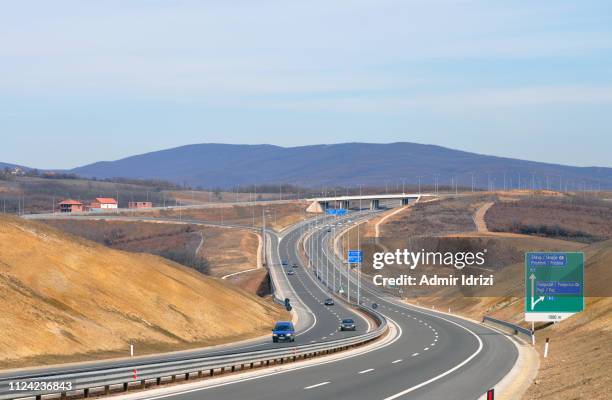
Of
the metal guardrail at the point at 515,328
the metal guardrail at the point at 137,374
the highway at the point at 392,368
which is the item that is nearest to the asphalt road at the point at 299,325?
the highway at the point at 392,368

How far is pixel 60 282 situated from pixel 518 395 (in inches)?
1525

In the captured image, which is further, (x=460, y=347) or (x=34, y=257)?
(x=34, y=257)

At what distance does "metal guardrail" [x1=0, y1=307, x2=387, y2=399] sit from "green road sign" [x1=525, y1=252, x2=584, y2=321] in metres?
13.9

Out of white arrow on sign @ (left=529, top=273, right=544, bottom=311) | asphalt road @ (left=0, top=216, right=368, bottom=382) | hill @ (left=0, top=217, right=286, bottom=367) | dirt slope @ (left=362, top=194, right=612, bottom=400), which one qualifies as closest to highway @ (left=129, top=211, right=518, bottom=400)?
dirt slope @ (left=362, top=194, right=612, bottom=400)

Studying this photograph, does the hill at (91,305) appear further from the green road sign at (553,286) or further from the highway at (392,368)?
the green road sign at (553,286)

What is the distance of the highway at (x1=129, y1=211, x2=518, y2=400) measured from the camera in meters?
31.4

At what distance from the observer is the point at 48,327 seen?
54.9 meters

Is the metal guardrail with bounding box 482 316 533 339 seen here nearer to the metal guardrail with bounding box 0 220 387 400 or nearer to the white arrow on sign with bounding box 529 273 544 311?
the white arrow on sign with bounding box 529 273 544 311

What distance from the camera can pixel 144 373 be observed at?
1260 inches

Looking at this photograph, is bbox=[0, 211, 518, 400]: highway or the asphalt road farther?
the asphalt road

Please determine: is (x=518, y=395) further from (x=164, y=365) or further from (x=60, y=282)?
(x=60, y=282)

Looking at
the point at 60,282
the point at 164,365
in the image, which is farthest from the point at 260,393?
the point at 60,282

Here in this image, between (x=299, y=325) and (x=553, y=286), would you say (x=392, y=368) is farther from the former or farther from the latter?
(x=299, y=325)

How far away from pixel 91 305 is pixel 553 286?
1105 inches
